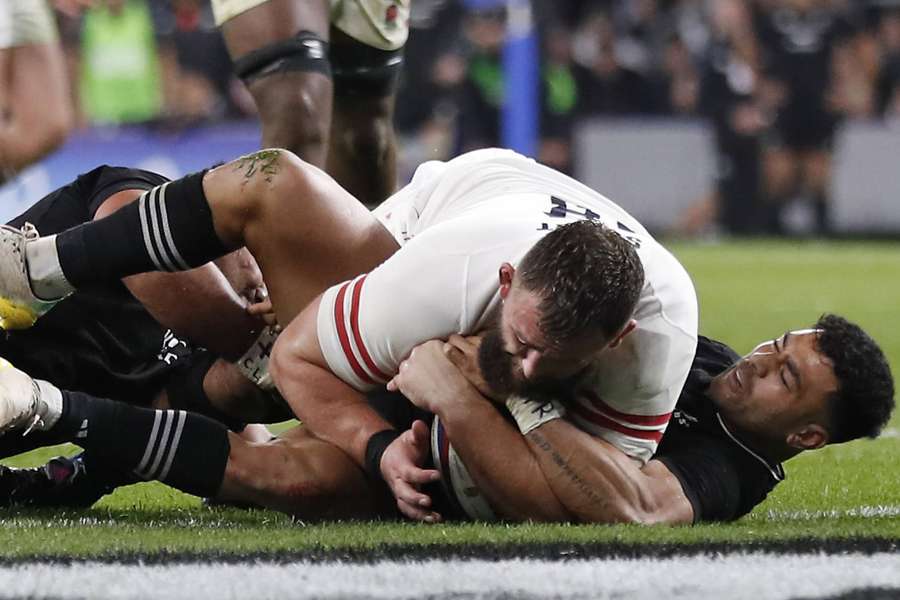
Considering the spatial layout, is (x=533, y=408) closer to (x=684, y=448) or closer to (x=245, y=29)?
(x=684, y=448)

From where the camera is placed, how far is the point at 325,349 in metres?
3.27

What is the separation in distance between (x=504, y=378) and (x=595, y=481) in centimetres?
24

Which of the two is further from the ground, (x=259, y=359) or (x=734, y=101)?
(x=259, y=359)

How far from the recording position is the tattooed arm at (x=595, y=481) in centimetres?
308

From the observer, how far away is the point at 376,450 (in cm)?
323

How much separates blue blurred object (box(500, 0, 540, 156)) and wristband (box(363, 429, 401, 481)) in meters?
9.67

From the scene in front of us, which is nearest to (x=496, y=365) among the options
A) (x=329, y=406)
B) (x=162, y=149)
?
(x=329, y=406)

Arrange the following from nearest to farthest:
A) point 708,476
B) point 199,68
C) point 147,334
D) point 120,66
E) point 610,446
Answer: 1. point 610,446
2. point 708,476
3. point 147,334
4. point 120,66
5. point 199,68

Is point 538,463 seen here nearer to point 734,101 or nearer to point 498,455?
point 498,455

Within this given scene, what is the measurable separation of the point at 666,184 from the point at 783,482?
32.4 feet

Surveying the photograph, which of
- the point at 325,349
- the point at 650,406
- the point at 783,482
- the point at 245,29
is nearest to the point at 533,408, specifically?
the point at 650,406

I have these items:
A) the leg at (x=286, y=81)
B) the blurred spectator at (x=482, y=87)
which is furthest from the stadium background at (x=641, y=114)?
the leg at (x=286, y=81)

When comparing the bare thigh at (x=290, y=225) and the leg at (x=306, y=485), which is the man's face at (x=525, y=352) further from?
the bare thigh at (x=290, y=225)

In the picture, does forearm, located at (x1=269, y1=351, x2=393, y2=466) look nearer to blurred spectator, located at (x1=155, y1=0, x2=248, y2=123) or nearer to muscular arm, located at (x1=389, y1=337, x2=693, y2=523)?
muscular arm, located at (x1=389, y1=337, x2=693, y2=523)
